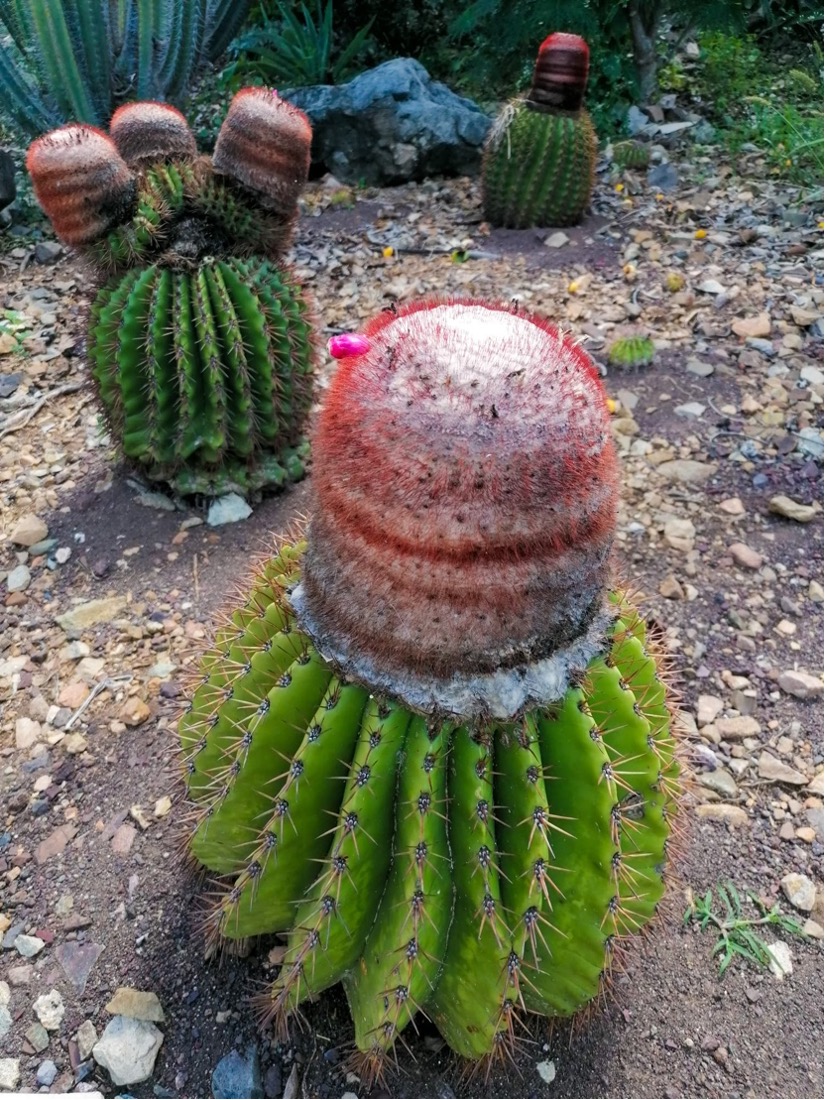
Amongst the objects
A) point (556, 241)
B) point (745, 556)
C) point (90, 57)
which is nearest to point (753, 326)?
point (556, 241)

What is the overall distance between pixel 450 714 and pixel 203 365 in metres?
1.71

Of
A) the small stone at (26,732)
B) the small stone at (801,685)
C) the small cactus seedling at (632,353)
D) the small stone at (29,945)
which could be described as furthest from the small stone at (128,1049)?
the small cactus seedling at (632,353)

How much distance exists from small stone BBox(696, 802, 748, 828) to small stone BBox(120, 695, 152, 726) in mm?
1379

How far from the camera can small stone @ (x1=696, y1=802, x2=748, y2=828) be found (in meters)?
2.04

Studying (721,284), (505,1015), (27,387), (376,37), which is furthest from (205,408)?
(376,37)

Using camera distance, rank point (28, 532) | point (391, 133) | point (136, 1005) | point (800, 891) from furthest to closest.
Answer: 1. point (391, 133)
2. point (28, 532)
3. point (800, 891)
4. point (136, 1005)

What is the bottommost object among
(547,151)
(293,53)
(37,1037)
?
(37,1037)

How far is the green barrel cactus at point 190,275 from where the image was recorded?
7.84ft

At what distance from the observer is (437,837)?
125cm

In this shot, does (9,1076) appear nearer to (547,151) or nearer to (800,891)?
(800,891)

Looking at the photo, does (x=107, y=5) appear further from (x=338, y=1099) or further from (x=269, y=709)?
(x=338, y=1099)

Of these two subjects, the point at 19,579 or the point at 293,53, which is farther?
the point at 293,53

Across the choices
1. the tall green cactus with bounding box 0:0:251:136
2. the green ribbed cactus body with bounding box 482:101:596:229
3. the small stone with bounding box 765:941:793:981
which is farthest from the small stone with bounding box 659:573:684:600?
the tall green cactus with bounding box 0:0:251:136

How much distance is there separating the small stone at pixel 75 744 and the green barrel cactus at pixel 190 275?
0.93 meters
